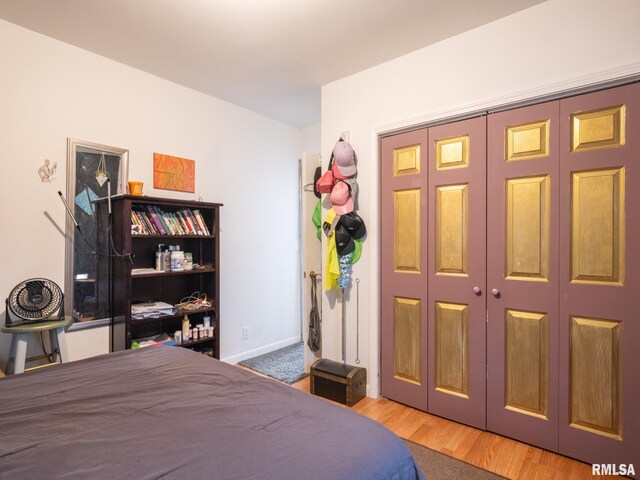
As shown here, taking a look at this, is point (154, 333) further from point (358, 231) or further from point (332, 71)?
point (332, 71)

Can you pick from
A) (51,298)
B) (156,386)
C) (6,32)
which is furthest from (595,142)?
(6,32)

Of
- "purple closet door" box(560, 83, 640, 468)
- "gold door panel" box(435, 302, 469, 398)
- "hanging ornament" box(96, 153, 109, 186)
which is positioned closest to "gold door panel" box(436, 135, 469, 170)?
"purple closet door" box(560, 83, 640, 468)

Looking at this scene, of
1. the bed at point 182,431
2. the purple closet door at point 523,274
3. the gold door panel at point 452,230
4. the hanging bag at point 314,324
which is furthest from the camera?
the hanging bag at point 314,324

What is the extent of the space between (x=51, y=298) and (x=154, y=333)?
2.71 feet

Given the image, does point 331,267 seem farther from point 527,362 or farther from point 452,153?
point 527,362

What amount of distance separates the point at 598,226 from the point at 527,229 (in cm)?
33

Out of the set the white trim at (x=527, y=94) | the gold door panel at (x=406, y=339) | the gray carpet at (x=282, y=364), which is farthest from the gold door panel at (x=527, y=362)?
the gray carpet at (x=282, y=364)

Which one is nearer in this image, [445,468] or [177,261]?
[445,468]

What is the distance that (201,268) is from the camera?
286cm

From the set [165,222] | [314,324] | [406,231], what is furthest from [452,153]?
[165,222]

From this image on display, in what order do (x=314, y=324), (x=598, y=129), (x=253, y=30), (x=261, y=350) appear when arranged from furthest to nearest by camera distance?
(x=261, y=350) < (x=314, y=324) < (x=253, y=30) < (x=598, y=129)

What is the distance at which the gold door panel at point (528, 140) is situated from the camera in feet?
6.54

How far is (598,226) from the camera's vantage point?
184cm

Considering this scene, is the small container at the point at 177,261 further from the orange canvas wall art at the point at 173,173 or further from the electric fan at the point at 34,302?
the electric fan at the point at 34,302
